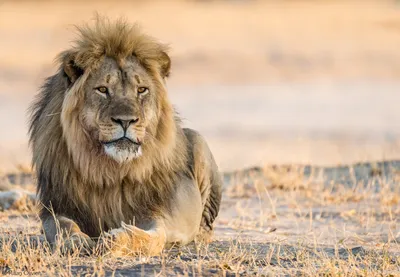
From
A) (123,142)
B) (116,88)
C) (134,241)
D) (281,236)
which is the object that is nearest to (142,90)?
(116,88)

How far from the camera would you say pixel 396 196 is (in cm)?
1010

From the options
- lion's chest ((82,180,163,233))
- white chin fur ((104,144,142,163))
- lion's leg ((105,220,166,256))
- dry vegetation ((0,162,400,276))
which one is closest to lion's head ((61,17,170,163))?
white chin fur ((104,144,142,163))

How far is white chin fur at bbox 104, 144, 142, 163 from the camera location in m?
6.12

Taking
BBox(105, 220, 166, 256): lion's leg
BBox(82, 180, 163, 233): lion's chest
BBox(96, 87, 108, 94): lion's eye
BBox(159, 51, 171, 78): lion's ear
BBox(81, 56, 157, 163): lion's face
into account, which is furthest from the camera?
BBox(159, 51, 171, 78): lion's ear

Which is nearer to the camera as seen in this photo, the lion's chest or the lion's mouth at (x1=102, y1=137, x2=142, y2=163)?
the lion's mouth at (x1=102, y1=137, x2=142, y2=163)

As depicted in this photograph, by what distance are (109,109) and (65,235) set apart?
0.87m

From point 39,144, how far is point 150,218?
0.92m

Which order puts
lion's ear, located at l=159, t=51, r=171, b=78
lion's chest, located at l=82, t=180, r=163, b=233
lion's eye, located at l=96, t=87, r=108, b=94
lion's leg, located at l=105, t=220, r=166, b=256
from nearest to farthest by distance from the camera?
lion's leg, located at l=105, t=220, r=166, b=256 → lion's eye, located at l=96, t=87, r=108, b=94 → lion's chest, located at l=82, t=180, r=163, b=233 → lion's ear, located at l=159, t=51, r=171, b=78

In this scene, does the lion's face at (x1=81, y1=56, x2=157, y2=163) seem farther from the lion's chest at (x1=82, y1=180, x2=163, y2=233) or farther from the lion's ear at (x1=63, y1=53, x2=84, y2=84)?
the lion's chest at (x1=82, y1=180, x2=163, y2=233)

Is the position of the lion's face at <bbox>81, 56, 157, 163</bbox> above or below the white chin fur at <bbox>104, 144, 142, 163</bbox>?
above

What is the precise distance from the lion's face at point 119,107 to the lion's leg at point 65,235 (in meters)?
0.54

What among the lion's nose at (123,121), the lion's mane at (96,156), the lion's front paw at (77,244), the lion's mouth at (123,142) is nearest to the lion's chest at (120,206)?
the lion's mane at (96,156)

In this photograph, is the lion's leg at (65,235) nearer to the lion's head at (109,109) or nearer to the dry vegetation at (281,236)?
the dry vegetation at (281,236)

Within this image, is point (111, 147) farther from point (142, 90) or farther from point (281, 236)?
point (281, 236)
